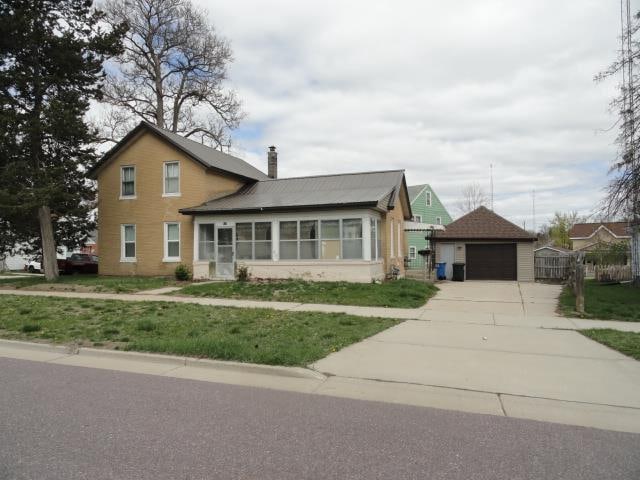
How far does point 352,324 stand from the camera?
9.71m

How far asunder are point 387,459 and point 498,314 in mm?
8593

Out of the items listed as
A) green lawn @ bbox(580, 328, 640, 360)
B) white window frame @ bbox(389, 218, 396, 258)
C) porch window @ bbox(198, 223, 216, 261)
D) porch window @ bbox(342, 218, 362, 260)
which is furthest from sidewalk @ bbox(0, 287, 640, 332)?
white window frame @ bbox(389, 218, 396, 258)

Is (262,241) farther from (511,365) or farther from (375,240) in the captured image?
(511,365)

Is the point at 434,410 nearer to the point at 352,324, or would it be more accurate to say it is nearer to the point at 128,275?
the point at 352,324

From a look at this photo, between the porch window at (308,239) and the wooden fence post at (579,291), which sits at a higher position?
the porch window at (308,239)

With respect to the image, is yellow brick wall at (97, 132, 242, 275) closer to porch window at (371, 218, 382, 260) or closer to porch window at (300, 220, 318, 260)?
porch window at (300, 220, 318, 260)

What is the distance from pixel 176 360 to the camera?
6.94m

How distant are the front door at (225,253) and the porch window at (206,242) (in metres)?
0.51

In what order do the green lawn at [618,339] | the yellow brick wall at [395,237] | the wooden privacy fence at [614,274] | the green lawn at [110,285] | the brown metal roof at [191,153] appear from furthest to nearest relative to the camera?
the wooden privacy fence at [614,274] → the brown metal roof at [191,153] → the yellow brick wall at [395,237] → the green lawn at [110,285] → the green lawn at [618,339]

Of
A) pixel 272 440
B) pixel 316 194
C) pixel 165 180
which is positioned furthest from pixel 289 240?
pixel 272 440

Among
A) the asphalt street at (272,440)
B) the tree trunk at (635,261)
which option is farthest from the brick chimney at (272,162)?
the asphalt street at (272,440)

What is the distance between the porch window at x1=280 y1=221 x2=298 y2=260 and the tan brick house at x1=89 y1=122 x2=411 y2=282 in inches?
1.6

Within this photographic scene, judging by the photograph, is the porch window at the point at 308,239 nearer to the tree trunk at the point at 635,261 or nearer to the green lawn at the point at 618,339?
the green lawn at the point at 618,339

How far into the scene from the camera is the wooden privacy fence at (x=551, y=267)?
85.9 ft
